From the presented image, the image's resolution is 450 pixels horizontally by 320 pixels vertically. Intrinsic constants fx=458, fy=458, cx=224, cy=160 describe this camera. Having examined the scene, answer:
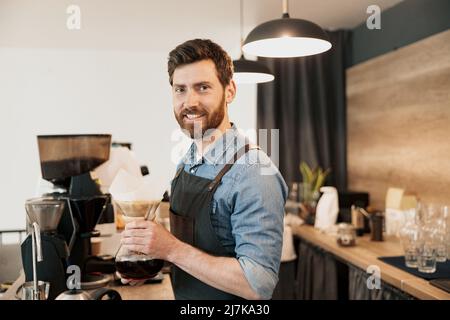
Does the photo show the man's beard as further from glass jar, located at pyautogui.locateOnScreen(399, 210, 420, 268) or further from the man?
glass jar, located at pyautogui.locateOnScreen(399, 210, 420, 268)

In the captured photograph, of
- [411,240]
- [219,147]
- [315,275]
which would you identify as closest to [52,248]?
[219,147]

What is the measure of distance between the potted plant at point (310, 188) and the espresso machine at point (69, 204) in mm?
1684

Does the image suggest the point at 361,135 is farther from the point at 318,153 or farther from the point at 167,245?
the point at 167,245

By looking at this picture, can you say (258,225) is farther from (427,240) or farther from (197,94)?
(427,240)

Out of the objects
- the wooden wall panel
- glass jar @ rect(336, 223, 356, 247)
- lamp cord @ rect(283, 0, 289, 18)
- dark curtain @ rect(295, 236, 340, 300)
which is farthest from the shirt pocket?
dark curtain @ rect(295, 236, 340, 300)

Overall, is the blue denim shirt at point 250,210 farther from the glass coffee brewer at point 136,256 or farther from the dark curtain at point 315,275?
the dark curtain at point 315,275

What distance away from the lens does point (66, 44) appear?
1084 mm

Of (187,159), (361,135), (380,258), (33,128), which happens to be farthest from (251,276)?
(361,135)

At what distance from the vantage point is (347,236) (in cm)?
232

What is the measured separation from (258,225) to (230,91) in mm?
279

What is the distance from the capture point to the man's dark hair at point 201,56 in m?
0.90

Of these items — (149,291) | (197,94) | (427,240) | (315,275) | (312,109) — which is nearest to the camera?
(197,94)

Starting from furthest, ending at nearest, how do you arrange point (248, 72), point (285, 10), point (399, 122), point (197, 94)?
point (399, 122) < point (248, 72) < point (285, 10) < point (197, 94)
